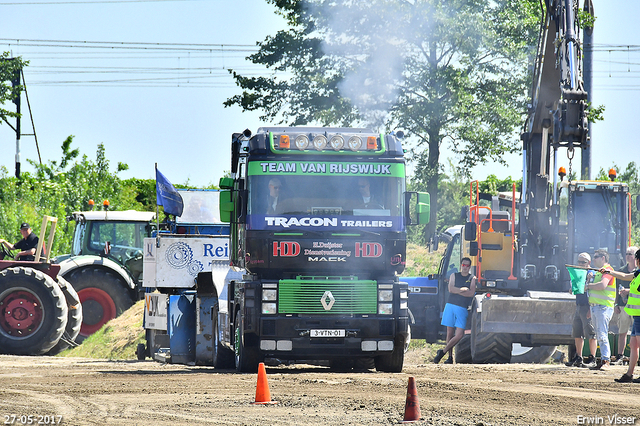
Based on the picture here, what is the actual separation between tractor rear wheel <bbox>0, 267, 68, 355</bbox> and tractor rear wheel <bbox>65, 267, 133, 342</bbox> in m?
3.10

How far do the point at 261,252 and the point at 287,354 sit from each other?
1.42 m

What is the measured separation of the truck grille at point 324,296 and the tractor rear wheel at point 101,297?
9.00 meters

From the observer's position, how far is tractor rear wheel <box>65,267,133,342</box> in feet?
66.7

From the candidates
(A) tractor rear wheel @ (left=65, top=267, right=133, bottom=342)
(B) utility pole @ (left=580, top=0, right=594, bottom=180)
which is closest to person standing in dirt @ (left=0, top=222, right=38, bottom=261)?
(A) tractor rear wheel @ (left=65, top=267, right=133, bottom=342)

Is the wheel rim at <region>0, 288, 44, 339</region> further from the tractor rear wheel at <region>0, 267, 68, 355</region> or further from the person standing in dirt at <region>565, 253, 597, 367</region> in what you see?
the person standing in dirt at <region>565, 253, 597, 367</region>

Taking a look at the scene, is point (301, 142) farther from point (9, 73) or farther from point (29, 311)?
point (9, 73)

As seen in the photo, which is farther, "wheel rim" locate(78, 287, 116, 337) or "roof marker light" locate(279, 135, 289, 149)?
"wheel rim" locate(78, 287, 116, 337)

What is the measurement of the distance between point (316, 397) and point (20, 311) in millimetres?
9032

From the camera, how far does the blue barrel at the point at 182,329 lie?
1556 cm

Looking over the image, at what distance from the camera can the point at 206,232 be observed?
60.6 feet

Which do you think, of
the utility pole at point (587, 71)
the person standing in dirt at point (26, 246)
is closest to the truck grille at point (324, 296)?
the person standing in dirt at point (26, 246)

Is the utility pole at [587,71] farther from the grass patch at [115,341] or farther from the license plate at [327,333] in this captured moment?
the license plate at [327,333]

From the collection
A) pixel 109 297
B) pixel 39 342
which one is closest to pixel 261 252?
pixel 39 342

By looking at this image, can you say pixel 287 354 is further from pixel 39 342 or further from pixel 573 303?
pixel 39 342
